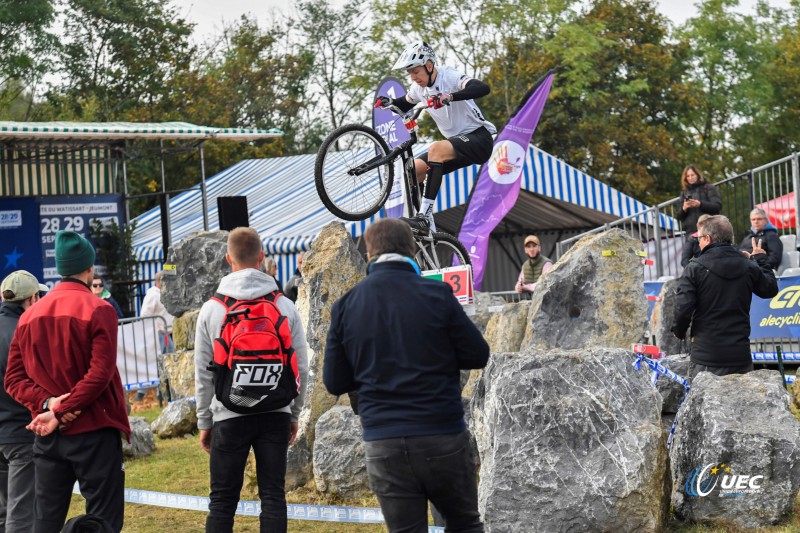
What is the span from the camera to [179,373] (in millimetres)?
13180

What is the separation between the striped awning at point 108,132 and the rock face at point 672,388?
11.3m

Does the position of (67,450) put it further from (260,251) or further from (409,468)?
(409,468)

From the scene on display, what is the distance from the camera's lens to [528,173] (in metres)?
19.8

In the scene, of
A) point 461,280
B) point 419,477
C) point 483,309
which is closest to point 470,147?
point 461,280

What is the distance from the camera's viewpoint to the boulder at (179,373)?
42.6 feet

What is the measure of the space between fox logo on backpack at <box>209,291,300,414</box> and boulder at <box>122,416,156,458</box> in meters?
5.46

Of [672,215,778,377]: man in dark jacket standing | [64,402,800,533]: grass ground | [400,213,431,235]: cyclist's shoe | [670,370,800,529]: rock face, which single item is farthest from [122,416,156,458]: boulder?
[670,370,800,529]: rock face

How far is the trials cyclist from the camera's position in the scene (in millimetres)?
8016

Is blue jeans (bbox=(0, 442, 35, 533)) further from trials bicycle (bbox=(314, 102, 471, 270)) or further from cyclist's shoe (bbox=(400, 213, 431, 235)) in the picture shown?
cyclist's shoe (bbox=(400, 213, 431, 235))

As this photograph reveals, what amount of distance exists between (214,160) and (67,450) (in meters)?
28.2

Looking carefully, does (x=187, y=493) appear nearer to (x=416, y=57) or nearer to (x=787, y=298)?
(x=416, y=57)

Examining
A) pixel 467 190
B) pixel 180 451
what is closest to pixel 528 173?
pixel 467 190

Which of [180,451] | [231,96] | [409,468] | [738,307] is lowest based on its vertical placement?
[180,451]

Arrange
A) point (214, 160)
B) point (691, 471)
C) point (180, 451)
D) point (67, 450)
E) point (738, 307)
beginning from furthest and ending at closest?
point (214, 160) < point (180, 451) < point (738, 307) < point (691, 471) < point (67, 450)
